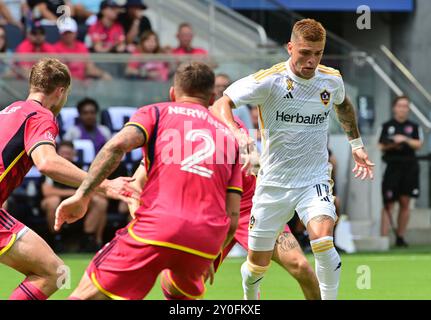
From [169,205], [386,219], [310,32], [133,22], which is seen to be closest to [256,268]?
[310,32]

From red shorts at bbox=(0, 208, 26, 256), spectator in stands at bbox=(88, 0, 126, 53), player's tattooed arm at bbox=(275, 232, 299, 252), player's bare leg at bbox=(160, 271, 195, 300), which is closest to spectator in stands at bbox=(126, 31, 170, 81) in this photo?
spectator in stands at bbox=(88, 0, 126, 53)

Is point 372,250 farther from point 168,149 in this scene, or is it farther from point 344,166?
point 168,149

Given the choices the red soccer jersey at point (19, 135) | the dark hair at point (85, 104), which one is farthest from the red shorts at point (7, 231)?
the dark hair at point (85, 104)

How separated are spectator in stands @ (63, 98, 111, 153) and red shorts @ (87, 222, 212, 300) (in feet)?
31.7

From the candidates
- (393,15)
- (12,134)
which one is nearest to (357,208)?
(393,15)

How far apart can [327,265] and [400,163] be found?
9.90 m

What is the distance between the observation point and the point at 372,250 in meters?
17.2

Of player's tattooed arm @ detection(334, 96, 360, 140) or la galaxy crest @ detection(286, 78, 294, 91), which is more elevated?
la galaxy crest @ detection(286, 78, 294, 91)

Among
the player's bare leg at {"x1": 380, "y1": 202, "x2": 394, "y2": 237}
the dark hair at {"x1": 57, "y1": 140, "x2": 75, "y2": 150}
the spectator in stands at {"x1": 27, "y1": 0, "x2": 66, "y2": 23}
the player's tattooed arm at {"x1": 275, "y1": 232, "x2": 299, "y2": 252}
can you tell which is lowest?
the player's bare leg at {"x1": 380, "y1": 202, "x2": 394, "y2": 237}

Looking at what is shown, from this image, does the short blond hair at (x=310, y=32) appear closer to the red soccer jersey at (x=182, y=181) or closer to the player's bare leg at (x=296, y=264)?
the player's bare leg at (x=296, y=264)

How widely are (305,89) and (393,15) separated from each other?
16107 millimetres

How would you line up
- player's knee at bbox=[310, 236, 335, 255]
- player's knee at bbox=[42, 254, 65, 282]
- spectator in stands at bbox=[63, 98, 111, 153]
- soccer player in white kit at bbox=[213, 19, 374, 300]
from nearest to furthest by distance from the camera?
player's knee at bbox=[42, 254, 65, 282], player's knee at bbox=[310, 236, 335, 255], soccer player in white kit at bbox=[213, 19, 374, 300], spectator in stands at bbox=[63, 98, 111, 153]

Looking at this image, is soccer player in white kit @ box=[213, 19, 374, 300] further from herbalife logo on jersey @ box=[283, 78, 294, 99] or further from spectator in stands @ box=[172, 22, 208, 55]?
spectator in stands @ box=[172, 22, 208, 55]

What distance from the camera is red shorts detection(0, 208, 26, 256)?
23.8 ft
